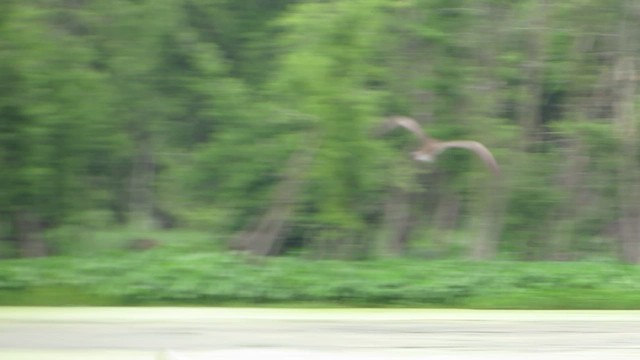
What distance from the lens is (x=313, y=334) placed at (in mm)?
8484

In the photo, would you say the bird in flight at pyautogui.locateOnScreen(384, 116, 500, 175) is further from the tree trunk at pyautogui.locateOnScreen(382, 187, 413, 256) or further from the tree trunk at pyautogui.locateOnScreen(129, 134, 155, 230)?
the tree trunk at pyautogui.locateOnScreen(129, 134, 155, 230)

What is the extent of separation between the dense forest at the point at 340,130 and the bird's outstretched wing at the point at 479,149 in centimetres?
21

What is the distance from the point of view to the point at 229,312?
31.3ft

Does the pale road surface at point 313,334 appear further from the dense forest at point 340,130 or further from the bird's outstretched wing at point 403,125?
the bird's outstretched wing at point 403,125

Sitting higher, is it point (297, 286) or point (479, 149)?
point (479, 149)

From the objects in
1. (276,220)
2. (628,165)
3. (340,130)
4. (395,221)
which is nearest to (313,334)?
(340,130)

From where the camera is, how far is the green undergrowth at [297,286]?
9.96 metres

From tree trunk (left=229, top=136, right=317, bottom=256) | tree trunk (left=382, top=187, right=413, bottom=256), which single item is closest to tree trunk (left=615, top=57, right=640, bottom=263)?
tree trunk (left=382, top=187, right=413, bottom=256)

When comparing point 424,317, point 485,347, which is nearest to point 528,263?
point 424,317

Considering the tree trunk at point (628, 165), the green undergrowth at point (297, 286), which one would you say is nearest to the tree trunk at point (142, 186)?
the green undergrowth at point (297, 286)

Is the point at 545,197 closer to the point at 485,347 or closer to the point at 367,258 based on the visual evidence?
the point at 367,258

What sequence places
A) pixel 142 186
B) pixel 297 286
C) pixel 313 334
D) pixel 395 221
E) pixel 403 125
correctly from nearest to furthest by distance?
1. pixel 313 334
2. pixel 297 286
3. pixel 403 125
4. pixel 395 221
5. pixel 142 186

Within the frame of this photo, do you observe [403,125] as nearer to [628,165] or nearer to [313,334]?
[628,165]

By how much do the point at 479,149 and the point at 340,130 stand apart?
6.01ft
